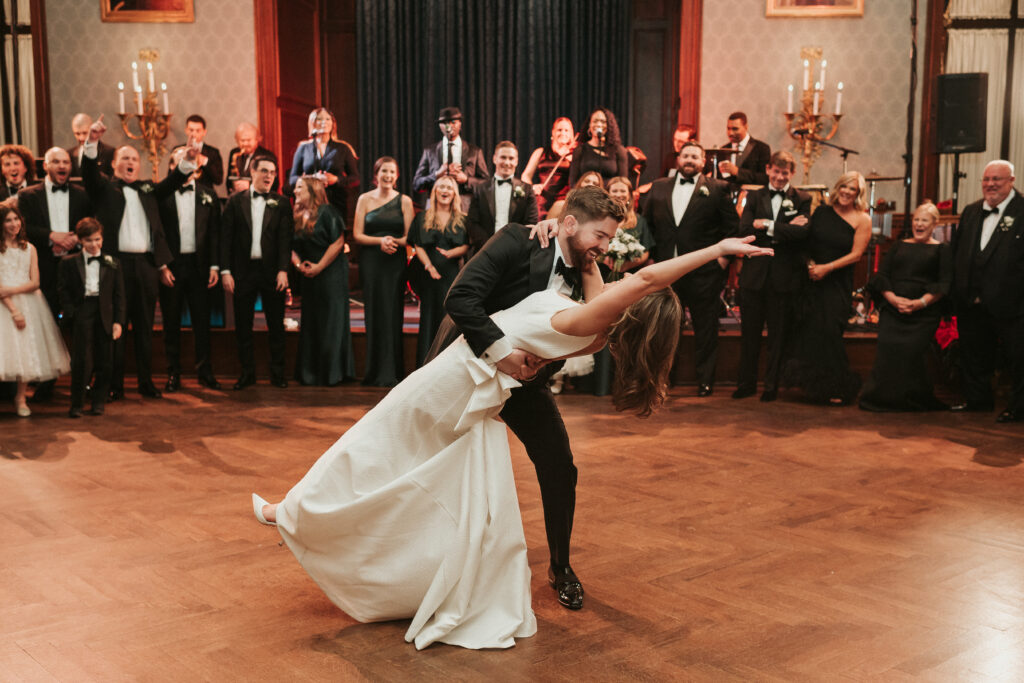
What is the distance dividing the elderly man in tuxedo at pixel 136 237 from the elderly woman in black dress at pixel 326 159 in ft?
4.77

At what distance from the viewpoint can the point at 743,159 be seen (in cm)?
859

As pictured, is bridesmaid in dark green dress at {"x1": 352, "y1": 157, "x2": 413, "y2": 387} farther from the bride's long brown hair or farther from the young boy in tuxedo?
the bride's long brown hair

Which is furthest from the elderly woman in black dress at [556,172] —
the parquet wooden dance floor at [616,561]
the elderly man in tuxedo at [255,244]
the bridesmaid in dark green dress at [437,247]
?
the parquet wooden dance floor at [616,561]

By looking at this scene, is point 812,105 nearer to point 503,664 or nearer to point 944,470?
point 944,470

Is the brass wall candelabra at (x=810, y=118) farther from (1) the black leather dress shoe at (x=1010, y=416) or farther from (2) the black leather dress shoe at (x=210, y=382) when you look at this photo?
(2) the black leather dress shoe at (x=210, y=382)

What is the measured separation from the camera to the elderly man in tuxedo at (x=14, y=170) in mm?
6750

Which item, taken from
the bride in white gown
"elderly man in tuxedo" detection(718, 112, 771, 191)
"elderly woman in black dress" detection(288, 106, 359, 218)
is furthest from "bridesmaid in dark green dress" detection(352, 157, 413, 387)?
the bride in white gown

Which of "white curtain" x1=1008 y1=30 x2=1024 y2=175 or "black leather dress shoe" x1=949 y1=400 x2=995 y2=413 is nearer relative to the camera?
"black leather dress shoe" x1=949 y1=400 x2=995 y2=413

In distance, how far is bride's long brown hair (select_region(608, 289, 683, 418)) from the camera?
2812 millimetres

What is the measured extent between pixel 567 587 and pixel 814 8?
8363 mm

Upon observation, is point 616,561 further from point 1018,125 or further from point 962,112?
point 1018,125

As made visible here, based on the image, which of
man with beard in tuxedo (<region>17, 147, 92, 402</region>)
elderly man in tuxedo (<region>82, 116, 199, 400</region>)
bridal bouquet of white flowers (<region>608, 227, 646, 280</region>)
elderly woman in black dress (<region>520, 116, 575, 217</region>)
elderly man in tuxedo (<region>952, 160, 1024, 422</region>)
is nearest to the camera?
bridal bouquet of white flowers (<region>608, 227, 646, 280</region>)

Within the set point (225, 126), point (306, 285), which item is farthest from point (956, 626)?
point (225, 126)

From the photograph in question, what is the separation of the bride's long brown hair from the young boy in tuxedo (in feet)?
14.8
